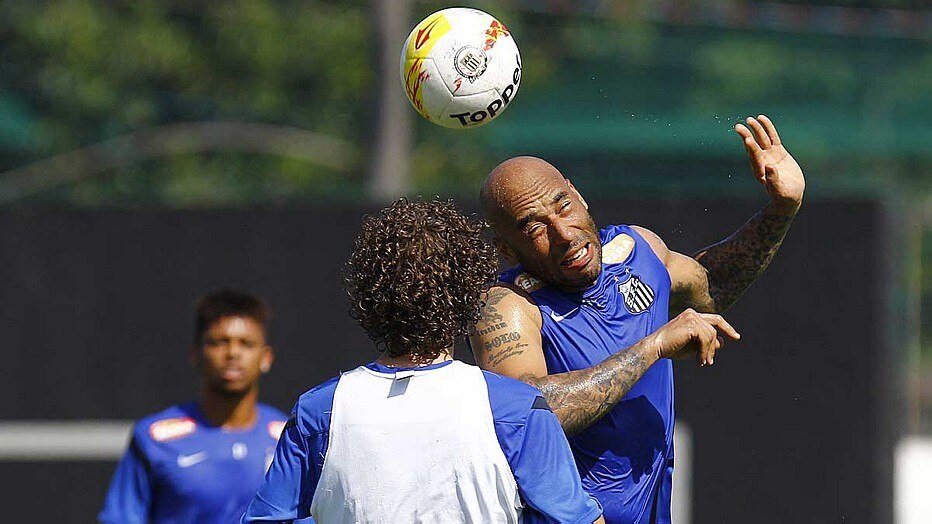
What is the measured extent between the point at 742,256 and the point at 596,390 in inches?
36.3

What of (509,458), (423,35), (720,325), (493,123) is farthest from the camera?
(493,123)

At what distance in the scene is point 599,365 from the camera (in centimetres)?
367

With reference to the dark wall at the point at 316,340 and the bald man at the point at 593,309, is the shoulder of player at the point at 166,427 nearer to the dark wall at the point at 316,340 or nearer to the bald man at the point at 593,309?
the dark wall at the point at 316,340

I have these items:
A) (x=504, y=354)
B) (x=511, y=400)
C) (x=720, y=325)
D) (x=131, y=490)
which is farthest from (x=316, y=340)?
(x=511, y=400)

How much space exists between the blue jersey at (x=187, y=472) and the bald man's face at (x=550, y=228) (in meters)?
2.50

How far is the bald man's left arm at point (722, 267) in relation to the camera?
14.0ft

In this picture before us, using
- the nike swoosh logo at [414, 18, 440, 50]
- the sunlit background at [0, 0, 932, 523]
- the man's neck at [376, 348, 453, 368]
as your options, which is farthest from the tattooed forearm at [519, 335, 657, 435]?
the sunlit background at [0, 0, 932, 523]

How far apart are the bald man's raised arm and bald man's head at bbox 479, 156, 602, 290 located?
135 millimetres

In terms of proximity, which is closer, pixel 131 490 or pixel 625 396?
pixel 625 396

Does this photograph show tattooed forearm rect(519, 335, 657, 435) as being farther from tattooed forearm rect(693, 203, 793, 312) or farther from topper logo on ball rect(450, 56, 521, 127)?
topper logo on ball rect(450, 56, 521, 127)

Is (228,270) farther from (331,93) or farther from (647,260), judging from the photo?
(331,93)

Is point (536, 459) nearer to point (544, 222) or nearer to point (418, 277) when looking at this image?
point (418, 277)

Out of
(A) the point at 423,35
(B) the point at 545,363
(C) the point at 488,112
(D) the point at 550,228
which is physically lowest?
(B) the point at 545,363

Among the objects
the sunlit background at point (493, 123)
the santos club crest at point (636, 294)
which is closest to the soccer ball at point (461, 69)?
the santos club crest at point (636, 294)
